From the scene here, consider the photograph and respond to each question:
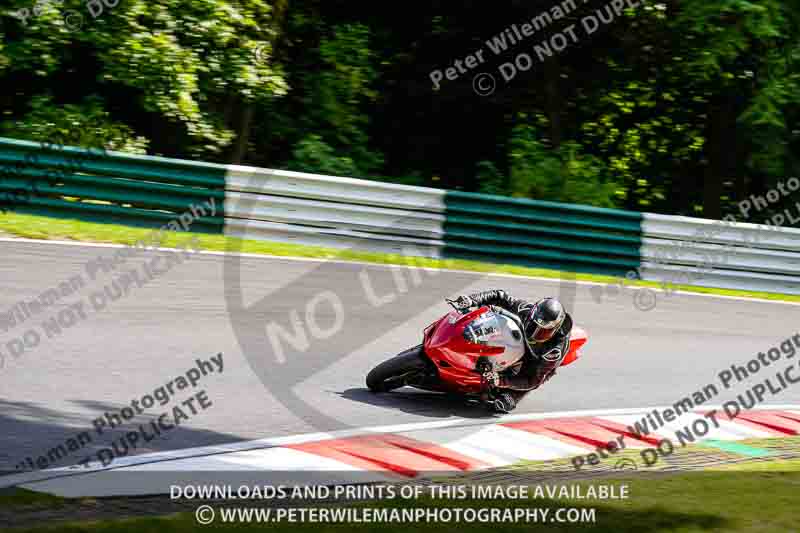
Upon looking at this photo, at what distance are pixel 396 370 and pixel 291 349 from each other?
153 cm

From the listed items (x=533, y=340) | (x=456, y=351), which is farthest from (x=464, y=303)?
(x=533, y=340)

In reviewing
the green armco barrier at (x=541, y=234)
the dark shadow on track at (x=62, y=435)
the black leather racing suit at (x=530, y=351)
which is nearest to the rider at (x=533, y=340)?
the black leather racing suit at (x=530, y=351)

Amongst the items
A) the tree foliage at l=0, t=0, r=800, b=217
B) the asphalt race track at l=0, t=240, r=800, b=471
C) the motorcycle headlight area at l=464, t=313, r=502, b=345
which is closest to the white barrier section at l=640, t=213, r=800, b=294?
the asphalt race track at l=0, t=240, r=800, b=471

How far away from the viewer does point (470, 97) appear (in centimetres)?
2070

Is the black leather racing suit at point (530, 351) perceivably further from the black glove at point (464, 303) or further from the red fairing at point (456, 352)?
the red fairing at point (456, 352)

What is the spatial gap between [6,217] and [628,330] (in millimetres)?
Result: 8183

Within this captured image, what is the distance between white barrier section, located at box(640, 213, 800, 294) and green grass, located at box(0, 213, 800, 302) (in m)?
0.25

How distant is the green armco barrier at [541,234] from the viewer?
601 inches

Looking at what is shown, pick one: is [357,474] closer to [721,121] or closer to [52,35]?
[52,35]

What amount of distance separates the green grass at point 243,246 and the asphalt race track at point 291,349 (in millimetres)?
507

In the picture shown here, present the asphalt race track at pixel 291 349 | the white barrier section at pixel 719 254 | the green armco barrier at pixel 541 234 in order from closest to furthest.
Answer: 1. the asphalt race track at pixel 291 349
2. the green armco barrier at pixel 541 234
3. the white barrier section at pixel 719 254

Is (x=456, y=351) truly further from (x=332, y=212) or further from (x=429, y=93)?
(x=429, y=93)

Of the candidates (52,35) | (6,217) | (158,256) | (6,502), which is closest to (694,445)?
(6,502)

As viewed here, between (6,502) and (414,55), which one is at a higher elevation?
(414,55)
